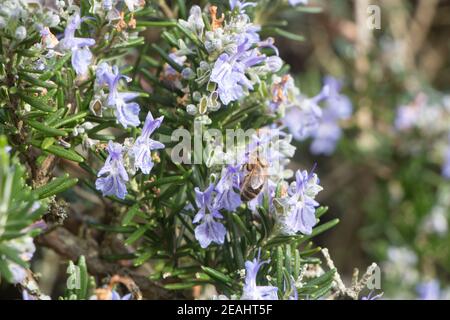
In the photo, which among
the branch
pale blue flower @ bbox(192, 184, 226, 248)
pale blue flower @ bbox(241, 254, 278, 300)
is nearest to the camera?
pale blue flower @ bbox(241, 254, 278, 300)

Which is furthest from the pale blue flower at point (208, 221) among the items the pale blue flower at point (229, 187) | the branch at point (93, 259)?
the branch at point (93, 259)

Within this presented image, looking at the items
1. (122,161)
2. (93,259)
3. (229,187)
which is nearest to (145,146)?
(122,161)

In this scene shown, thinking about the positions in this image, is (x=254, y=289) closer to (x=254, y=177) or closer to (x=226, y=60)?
(x=254, y=177)

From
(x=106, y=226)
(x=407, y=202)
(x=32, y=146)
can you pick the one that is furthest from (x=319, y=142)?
(x=32, y=146)

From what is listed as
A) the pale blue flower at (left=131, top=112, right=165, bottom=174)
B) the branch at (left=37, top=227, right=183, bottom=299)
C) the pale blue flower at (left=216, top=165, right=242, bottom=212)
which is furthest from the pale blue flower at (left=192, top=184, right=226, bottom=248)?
the branch at (left=37, top=227, right=183, bottom=299)

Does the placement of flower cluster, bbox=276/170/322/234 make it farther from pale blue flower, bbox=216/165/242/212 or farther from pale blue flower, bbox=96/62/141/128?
pale blue flower, bbox=96/62/141/128
